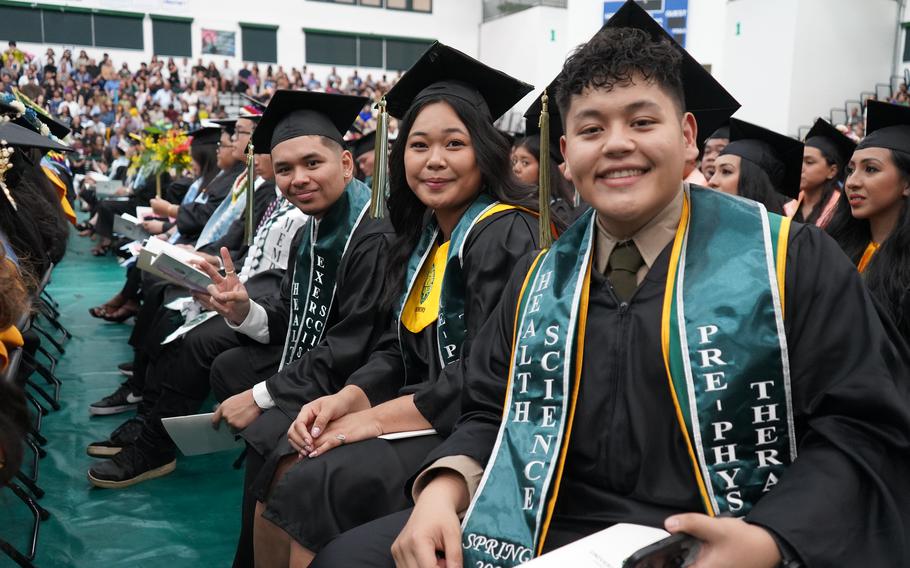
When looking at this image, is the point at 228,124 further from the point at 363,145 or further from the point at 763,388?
the point at 763,388

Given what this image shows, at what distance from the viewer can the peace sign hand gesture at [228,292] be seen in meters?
2.95

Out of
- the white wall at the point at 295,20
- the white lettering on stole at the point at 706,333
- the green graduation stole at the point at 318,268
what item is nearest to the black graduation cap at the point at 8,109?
the green graduation stole at the point at 318,268

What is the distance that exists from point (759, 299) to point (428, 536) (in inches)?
30.7

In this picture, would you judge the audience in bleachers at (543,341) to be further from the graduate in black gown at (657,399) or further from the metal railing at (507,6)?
the metal railing at (507,6)

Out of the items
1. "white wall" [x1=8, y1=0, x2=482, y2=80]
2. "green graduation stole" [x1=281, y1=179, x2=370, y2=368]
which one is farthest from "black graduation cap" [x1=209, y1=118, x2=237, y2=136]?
"white wall" [x1=8, y1=0, x2=482, y2=80]

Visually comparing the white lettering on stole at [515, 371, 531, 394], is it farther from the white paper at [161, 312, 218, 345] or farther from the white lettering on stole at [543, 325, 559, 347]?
the white paper at [161, 312, 218, 345]

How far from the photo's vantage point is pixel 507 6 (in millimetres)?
30781

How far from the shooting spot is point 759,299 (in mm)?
1429

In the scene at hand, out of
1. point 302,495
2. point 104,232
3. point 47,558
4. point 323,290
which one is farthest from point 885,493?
point 104,232

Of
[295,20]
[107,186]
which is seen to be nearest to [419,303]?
[107,186]

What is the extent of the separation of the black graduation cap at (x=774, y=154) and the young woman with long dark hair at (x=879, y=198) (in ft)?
2.49

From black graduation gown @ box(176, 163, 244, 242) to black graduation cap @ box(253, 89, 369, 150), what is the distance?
251cm

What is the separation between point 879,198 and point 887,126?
0.31m

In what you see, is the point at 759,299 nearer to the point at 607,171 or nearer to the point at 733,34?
the point at 607,171
